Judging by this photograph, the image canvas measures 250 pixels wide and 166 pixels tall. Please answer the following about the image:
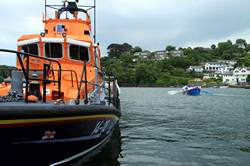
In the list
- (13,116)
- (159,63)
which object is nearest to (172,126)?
(13,116)

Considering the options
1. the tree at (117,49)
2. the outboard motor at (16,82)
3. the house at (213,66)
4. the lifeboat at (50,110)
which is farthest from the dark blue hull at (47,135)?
the house at (213,66)

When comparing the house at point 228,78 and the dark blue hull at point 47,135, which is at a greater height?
the house at point 228,78

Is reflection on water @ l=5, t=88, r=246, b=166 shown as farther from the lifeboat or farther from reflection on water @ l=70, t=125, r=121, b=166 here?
the lifeboat

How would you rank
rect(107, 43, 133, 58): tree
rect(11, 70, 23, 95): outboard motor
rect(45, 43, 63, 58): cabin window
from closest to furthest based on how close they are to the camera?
rect(11, 70, 23, 95): outboard motor
rect(45, 43, 63, 58): cabin window
rect(107, 43, 133, 58): tree

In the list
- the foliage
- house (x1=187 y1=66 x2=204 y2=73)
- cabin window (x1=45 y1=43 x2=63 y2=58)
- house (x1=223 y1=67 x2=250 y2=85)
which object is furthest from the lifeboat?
house (x1=187 y1=66 x2=204 y2=73)

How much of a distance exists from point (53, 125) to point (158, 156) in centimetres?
357

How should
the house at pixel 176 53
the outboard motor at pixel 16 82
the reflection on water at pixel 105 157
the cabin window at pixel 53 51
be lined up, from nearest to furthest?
the outboard motor at pixel 16 82 < the reflection on water at pixel 105 157 < the cabin window at pixel 53 51 < the house at pixel 176 53

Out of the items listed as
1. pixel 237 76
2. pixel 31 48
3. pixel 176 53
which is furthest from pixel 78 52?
pixel 176 53

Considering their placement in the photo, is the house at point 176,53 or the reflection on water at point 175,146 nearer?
the reflection on water at point 175,146

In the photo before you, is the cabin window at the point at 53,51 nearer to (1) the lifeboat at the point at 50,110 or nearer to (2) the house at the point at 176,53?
(1) the lifeboat at the point at 50,110

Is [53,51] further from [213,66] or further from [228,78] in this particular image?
[213,66]

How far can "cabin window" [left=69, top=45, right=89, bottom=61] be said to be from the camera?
361 inches

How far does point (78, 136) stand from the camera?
6691 mm

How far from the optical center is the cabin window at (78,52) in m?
9.17
